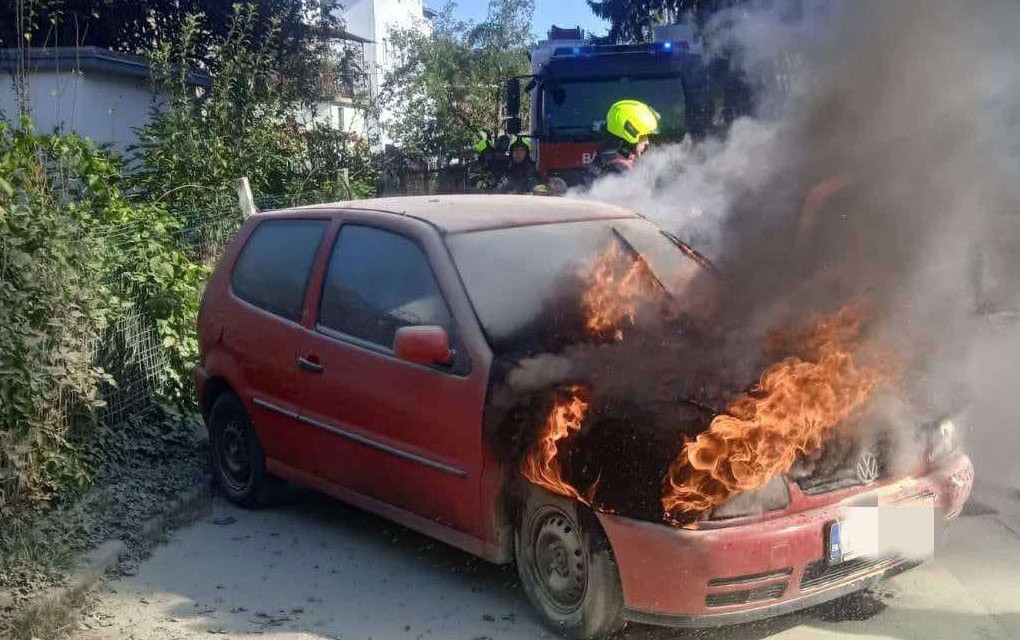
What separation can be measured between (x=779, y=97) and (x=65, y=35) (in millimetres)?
13342

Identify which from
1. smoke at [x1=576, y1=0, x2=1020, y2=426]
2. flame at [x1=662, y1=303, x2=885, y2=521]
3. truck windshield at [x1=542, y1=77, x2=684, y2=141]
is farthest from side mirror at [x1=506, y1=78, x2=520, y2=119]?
flame at [x1=662, y1=303, x2=885, y2=521]

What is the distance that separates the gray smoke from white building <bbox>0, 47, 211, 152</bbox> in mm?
9030

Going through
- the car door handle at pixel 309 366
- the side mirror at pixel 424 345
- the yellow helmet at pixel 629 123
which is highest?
the yellow helmet at pixel 629 123

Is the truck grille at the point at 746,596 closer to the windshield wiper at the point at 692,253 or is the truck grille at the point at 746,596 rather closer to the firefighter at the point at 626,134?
the windshield wiper at the point at 692,253

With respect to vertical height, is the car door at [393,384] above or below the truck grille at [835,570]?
above

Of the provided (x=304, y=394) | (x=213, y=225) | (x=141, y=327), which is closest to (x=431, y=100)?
(x=213, y=225)

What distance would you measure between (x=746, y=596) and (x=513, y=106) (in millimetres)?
10609

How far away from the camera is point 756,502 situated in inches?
159

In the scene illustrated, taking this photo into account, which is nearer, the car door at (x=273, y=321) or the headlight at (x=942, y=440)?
the headlight at (x=942, y=440)

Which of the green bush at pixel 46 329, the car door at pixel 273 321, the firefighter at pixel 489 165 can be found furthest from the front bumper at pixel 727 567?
the firefighter at pixel 489 165

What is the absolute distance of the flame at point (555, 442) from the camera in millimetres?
4262

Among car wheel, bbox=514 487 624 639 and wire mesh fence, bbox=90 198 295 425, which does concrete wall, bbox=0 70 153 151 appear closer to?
wire mesh fence, bbox=90 198 295 425

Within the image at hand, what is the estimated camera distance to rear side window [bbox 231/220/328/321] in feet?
19.2

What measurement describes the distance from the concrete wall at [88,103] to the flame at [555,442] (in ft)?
33.2
